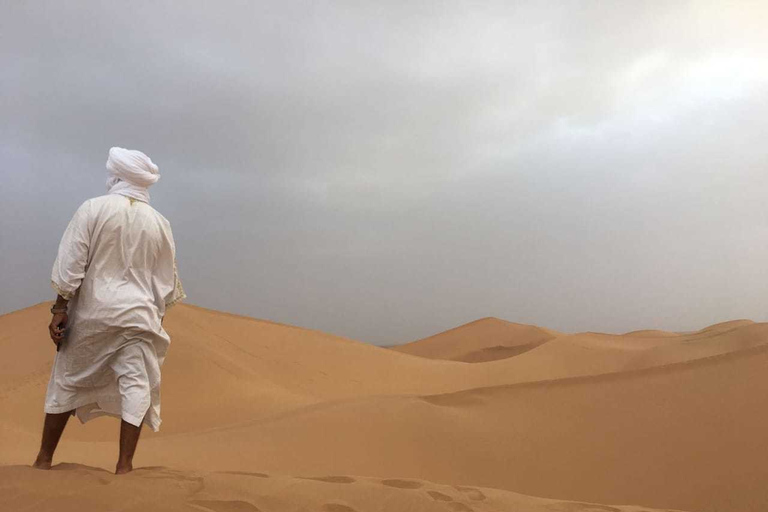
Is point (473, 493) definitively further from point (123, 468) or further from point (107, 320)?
point (107, 320)

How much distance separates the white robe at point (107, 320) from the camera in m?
4.20

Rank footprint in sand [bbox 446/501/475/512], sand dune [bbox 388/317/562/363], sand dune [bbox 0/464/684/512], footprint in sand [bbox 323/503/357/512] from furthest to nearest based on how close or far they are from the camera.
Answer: sand dune [bbox 388/317/562/363]
footprint in sand [bbox 446/501/475/512]
footprint in sand [bbox 323/503/357/512]
sand dune [bbox 0/464/684/512]

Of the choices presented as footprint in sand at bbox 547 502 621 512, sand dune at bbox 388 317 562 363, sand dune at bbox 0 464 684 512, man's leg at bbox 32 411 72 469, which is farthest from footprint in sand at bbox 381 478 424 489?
sand dune at bbox 388 317 562 363

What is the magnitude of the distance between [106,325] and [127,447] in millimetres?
819

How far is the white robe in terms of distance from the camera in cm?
420

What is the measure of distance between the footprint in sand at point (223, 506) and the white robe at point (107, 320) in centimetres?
94

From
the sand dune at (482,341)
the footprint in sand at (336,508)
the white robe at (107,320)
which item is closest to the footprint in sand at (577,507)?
the footprint in sand at (336,508)

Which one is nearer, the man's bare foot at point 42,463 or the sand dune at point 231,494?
the sand dune at point 231,494

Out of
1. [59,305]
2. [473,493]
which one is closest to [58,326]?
[59,305]

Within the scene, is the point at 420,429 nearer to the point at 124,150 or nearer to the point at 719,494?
the point at 719,494

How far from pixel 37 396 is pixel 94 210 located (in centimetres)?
892

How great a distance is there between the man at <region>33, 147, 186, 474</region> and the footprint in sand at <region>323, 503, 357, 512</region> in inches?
54.9

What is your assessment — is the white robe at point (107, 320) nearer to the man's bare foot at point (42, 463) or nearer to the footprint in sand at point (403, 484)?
the man's bare foot at point (42, 463)

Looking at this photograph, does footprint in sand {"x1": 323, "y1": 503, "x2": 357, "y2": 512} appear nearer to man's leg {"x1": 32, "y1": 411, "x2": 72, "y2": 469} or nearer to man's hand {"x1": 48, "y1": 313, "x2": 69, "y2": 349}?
man's leg {"x1": 32, "y1": 411, "x2": 72, "y2": 469}
